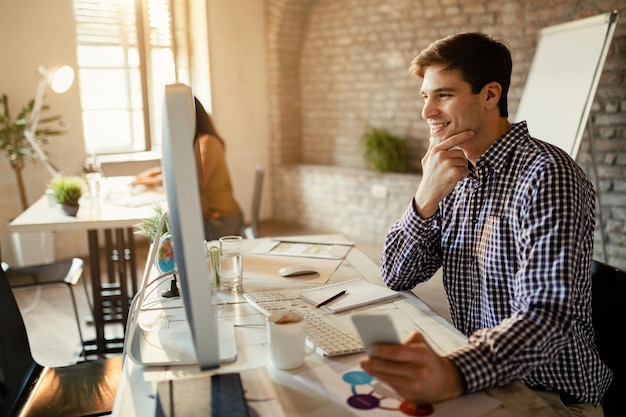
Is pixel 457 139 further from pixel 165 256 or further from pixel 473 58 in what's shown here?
pixel 165 256

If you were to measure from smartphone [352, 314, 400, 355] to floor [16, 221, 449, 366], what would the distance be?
2534 millimetres

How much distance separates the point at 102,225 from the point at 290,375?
1.80 meters

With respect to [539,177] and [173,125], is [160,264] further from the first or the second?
[539,177]

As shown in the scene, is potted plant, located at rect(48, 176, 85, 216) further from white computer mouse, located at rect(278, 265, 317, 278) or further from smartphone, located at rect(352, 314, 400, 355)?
smartphone, located at rect(352, 314, 400, 355)

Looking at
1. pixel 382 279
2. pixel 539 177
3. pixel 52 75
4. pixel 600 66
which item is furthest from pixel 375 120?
pixel 539 177

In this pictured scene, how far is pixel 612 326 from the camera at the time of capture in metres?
1.40

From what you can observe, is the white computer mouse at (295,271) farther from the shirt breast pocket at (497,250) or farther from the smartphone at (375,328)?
the smartphone at (375,328)

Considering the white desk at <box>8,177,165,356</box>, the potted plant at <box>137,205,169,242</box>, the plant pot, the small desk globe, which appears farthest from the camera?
the plant pot

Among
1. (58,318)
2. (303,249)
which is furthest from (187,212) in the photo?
(58,318)

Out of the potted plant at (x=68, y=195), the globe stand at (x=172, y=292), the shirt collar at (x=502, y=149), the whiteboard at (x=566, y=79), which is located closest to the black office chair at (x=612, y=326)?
the shirt collar at (x=502, y=149)

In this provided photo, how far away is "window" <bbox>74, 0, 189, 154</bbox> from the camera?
17.0ft

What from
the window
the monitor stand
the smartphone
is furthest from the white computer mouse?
the window

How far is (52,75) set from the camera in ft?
12.3

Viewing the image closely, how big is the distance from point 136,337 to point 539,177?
99cm
